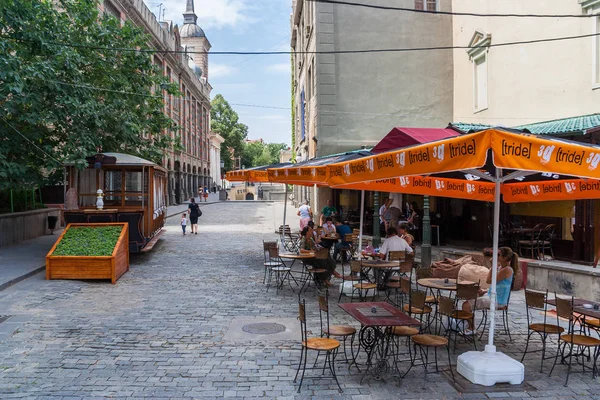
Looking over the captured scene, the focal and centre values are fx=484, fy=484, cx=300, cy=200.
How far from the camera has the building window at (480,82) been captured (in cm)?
1732

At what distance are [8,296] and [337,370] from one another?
25.5 feet

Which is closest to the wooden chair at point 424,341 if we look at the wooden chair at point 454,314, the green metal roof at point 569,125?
the wooden chair at point 454,314

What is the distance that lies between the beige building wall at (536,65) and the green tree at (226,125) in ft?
258

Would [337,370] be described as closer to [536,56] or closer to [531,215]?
[531,215]

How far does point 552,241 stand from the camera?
41.9ft

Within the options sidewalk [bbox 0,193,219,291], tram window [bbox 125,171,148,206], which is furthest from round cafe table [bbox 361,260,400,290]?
tram window [bbox 125,171,148,206]

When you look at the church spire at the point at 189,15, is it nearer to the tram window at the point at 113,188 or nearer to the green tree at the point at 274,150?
the green tree at the point at 274,150

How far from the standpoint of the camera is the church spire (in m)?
75.6

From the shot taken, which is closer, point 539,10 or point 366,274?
point 366,274

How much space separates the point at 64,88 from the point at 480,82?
14.1 meters

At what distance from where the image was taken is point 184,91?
57812mm

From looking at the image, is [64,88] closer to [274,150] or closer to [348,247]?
[348,247]

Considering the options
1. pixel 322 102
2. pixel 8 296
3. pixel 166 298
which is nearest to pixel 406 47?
pixel 322 102

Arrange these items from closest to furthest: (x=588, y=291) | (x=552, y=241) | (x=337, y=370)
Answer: (x=337, y=370) < (x=588, y=291) < (x=552, y=241)
